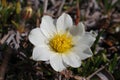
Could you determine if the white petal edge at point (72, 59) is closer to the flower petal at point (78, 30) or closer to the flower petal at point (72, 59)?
the flower petal at point (72, 59)

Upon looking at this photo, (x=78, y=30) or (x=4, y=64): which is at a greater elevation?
(x=78, y=30)

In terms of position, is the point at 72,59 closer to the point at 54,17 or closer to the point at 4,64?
the point at 4,64

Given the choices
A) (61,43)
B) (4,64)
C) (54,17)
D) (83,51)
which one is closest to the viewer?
(4,64)

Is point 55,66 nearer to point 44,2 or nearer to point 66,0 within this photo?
point 44,2

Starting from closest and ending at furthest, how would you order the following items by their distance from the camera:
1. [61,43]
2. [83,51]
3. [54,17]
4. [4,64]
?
[4,64] < [83,51] < [61,43] < [54,17]

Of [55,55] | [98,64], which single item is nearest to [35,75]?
[55,55]

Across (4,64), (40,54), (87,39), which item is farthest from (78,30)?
(4,64)
